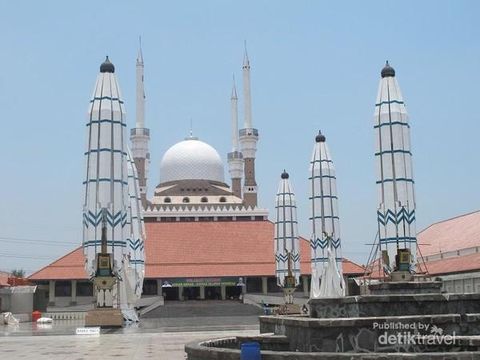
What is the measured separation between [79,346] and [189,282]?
3303 cm

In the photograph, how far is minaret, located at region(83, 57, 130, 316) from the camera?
91.3 ft

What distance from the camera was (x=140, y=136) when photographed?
63594mm

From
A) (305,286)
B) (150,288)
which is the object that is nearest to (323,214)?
(305,286)

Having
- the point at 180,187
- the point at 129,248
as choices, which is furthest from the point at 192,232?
the point at 129,248

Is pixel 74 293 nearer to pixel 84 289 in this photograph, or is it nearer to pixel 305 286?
pixel 84 289

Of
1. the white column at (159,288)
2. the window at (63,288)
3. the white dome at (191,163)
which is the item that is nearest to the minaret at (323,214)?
the white column at (159,288)

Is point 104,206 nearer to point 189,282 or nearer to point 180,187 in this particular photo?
point 189,282

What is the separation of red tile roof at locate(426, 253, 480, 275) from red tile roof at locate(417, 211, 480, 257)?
130 centimetres

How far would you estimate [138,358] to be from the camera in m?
13.5

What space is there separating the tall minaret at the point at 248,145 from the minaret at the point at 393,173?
1442 inches

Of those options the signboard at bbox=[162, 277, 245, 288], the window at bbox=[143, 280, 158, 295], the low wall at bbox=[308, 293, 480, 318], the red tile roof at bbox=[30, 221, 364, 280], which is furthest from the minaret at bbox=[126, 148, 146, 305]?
the low wall at bbox=[308, 293, 480, 318]

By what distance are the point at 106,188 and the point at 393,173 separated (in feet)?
39.4

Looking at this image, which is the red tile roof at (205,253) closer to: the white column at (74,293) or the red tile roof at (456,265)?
the white column at (74,293)

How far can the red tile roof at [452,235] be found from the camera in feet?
148
